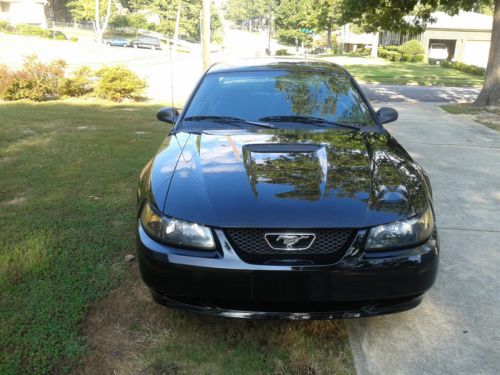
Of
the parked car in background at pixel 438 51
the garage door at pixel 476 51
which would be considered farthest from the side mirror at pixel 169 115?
the parked car in background at pixel 438 51

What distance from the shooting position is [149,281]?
2.56 metres

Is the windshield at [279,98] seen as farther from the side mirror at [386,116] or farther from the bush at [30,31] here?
the bush at [30,31]

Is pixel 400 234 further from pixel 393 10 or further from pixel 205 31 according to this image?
pixel 393 10

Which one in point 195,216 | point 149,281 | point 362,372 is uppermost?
point 195,216

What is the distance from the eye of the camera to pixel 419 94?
1775cm

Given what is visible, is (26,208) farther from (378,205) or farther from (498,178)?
(498,178)

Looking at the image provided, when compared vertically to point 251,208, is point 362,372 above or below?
below

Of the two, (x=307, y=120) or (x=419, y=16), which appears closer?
(x=307, y=120)

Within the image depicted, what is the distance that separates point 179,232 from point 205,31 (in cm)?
1192

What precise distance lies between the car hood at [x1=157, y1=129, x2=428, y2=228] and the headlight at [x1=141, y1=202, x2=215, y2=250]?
0.04m

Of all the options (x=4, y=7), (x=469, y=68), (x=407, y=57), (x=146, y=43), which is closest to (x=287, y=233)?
(x=469, y=68)

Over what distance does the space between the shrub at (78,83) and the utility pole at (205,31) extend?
126 inches

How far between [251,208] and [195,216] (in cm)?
29

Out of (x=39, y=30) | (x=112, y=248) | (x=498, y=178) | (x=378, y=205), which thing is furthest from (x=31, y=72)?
(x=39, y=30)
